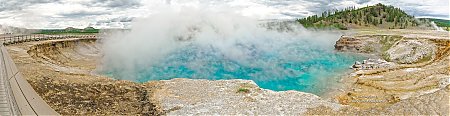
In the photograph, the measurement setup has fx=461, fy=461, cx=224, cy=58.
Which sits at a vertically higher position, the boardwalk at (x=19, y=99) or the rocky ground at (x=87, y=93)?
the boardwalk at (x=19, y=99)

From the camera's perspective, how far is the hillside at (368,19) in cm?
8000

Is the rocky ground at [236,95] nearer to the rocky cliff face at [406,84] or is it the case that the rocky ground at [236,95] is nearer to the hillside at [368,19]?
the rocky cliff face at [406,84]

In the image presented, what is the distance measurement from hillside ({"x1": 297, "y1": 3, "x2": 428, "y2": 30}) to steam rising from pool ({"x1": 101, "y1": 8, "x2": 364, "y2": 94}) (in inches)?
1448

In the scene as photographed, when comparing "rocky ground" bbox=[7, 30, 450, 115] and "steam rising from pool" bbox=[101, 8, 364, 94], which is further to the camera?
"steam rising from pool" bbox=[101, 8, 364, 94]

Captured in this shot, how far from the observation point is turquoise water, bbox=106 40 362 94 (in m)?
25.5

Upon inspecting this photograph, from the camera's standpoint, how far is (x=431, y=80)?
68.8ft

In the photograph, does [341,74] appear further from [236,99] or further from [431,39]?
[236,99]

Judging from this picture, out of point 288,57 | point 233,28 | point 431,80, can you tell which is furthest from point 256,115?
point 233,28

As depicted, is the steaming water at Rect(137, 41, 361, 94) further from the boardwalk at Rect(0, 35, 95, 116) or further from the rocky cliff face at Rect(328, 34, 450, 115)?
the boardwalk at Rect(0, 35, 95, 116)

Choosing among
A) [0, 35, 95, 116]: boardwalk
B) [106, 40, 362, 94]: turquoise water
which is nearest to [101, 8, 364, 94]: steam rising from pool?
[106, 40, 362, 94]: turquoise water

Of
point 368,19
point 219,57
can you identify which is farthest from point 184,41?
point 368,19

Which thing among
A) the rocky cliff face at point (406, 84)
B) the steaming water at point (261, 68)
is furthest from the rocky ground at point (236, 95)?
the steaming water at point (261, 68)

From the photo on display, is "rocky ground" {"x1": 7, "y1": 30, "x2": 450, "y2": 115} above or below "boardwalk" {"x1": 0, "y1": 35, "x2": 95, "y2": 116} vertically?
below

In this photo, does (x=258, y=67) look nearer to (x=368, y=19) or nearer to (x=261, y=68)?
(x=261, y=68)
